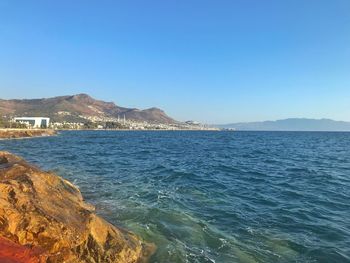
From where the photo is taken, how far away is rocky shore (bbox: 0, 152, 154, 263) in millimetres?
9148

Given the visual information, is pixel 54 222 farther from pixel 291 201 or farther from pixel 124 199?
pixel 291 201

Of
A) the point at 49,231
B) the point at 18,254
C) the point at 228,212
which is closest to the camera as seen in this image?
the point at 18,254

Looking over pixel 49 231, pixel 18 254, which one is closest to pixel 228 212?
pixel 49 231

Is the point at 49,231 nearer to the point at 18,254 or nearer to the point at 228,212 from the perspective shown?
the point at 18,254

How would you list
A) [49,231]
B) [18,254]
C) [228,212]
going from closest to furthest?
[18,254] → [49,231] → [228,212]

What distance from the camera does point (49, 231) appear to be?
31.4ft

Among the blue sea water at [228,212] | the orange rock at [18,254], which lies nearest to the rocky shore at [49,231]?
the orange rock at [18,254]

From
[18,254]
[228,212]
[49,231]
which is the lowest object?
[228,212]

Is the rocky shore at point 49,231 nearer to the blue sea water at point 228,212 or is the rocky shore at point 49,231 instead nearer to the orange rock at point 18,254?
the orange rock at point 18,254

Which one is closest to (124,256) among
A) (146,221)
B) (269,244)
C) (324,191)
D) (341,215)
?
(146,221)

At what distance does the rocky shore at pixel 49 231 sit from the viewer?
9148mm

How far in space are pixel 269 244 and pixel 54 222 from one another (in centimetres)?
862

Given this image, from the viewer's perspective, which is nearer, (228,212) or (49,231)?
(49,231)

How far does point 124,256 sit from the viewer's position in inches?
432
